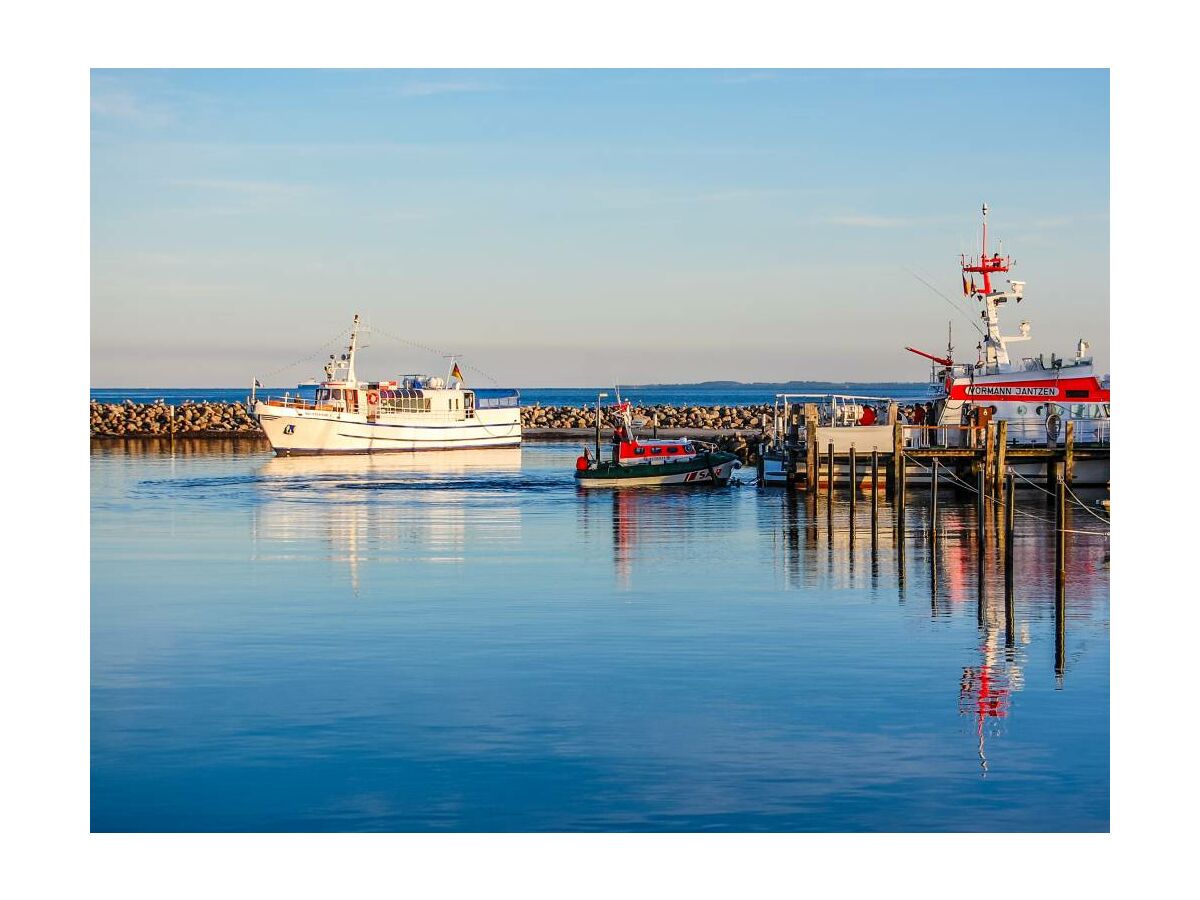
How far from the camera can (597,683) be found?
19891 mm

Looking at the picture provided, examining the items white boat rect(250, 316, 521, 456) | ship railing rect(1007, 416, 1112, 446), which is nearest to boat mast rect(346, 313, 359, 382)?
white boat rect(250, 316, 521, 456)

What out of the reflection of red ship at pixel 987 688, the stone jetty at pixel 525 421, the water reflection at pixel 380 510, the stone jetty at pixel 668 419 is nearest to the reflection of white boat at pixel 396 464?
the water reflection at pixel 380 510

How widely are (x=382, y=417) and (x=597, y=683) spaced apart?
65.6 metres

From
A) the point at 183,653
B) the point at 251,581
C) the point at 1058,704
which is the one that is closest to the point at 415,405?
the point at 251,581

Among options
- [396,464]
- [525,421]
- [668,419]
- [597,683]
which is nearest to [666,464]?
[396,464]

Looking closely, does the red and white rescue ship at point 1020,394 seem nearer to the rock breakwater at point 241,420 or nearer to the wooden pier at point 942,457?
the wooden pier at point 942,457

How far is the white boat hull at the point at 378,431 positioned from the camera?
79312mm

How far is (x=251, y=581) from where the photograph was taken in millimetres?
30547

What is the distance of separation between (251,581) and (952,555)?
46.5 ft

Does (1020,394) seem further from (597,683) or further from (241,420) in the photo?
(241,420)

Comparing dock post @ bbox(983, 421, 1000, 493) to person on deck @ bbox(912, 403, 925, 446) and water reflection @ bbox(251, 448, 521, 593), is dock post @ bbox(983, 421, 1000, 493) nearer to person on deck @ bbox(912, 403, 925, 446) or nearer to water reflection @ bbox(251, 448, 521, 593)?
person on deck @ bbox(912, 403, 925, 446)

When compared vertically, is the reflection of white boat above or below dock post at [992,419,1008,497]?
below

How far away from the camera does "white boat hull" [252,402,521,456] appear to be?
260ft
